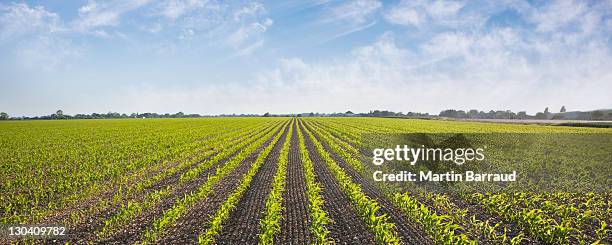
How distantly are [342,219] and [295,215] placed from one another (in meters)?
1.23

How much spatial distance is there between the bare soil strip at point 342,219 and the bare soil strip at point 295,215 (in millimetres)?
614

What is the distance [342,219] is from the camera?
27.6ft

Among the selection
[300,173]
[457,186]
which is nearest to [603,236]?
[457,186]

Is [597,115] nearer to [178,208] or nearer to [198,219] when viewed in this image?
[198,219]

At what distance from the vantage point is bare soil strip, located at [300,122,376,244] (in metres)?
7.23

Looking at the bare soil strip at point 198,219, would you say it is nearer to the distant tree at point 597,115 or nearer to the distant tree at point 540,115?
the distant tree at point 597,115

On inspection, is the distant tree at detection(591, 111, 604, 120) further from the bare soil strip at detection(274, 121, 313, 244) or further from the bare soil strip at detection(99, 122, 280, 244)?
the bare soil strip at detection(99, 122, 280, 244)

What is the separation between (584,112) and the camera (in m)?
100

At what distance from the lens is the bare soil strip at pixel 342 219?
285 inches

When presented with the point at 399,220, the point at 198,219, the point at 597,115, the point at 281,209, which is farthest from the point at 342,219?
the point at 597,115

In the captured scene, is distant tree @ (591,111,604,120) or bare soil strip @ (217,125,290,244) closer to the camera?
bare soil strip @ (217,125,290,244)

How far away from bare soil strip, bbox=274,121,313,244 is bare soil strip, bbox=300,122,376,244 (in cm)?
61

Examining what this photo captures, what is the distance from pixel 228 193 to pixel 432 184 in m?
7.21

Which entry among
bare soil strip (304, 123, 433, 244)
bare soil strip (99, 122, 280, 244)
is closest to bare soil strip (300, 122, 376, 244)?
bare soil strip (304, 123, 433, 244)
